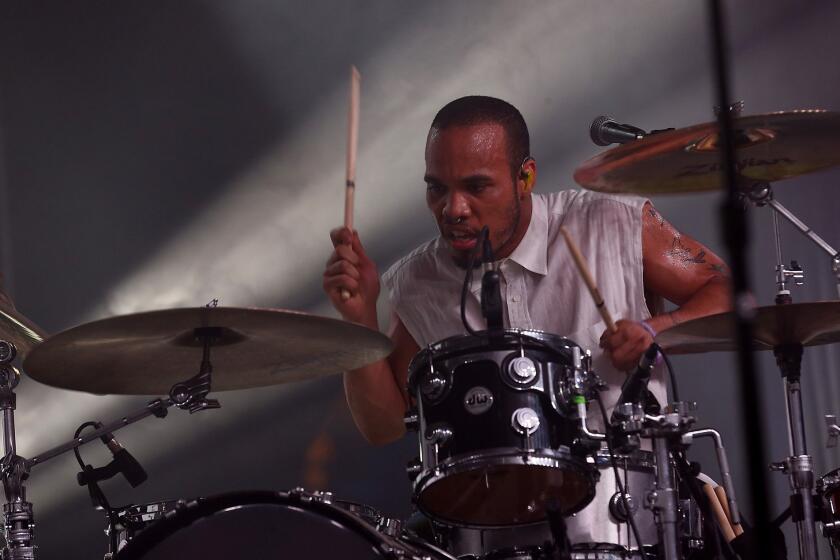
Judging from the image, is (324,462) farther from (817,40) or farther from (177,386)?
(817,40)

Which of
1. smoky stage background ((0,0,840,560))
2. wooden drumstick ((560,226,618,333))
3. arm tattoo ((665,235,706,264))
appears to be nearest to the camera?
wooden drumstick ((560,226,618,333))

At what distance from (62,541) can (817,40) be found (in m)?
2.84

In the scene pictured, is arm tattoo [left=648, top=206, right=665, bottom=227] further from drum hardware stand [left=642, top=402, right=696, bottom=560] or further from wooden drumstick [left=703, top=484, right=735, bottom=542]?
drum hardware stand [left=642, top=402, right=696, bottom=560]

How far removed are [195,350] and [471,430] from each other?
0.56 metres

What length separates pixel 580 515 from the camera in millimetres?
2066

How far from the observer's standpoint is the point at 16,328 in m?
2.46

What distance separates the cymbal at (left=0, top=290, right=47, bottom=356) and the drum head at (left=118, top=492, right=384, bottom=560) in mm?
726

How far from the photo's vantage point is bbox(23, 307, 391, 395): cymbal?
194cm

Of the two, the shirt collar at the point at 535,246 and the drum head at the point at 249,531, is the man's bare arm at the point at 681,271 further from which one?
the drum head at the point at 249,531

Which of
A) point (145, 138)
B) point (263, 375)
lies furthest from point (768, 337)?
point (145, 138)

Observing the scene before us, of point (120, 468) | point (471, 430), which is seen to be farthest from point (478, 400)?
point (120, 468)

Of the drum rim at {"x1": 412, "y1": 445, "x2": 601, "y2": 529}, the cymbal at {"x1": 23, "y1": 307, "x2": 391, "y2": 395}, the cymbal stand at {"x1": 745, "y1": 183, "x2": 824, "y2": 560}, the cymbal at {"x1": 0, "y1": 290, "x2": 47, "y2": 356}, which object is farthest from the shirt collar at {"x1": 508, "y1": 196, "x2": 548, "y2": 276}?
the cymbal at {"x1": 0, "y1": 290, "x2": 47, "y2": 356}

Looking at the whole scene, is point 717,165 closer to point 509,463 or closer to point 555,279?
point 555,279

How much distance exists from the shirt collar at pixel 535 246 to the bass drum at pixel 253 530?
94 cm
